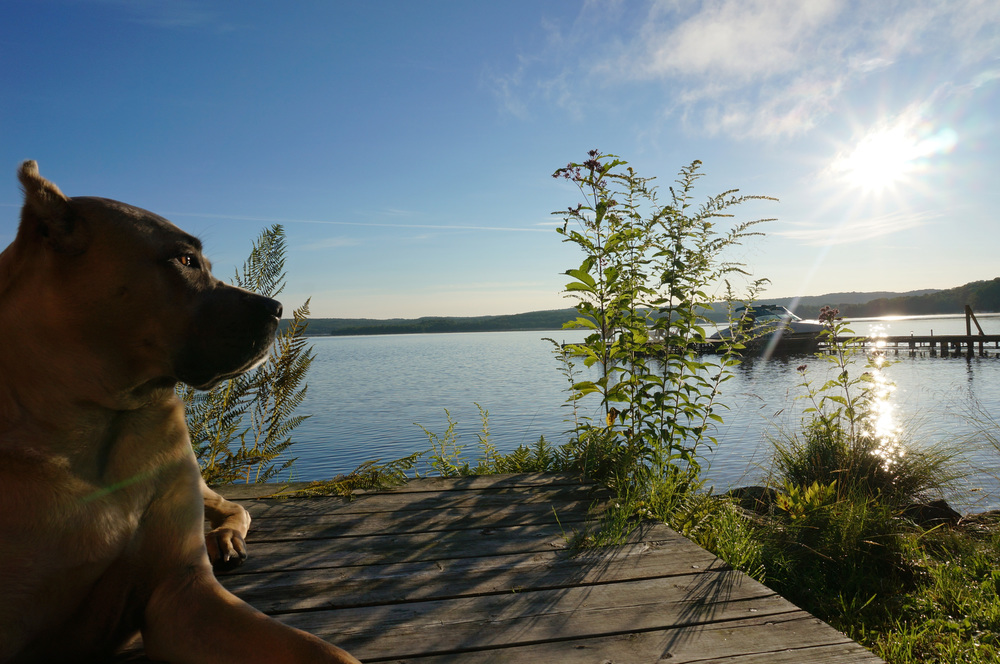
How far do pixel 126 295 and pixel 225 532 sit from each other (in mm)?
1210

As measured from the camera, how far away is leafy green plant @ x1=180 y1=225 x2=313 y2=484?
13.4 ft

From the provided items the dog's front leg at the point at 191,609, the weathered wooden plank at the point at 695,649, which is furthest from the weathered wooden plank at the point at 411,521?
the weathered wooden plank at the point at 695,649

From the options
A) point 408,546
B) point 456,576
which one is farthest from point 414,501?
point 456,576

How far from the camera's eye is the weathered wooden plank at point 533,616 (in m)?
1.78

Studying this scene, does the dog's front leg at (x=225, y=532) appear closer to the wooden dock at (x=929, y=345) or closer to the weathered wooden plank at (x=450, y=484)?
the weathered wooden plank at (x=450, y=484)

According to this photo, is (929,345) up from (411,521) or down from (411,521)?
down

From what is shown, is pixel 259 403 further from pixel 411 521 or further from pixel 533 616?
pixel 533 616

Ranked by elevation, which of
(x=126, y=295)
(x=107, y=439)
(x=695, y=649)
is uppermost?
(x=126, y=295)

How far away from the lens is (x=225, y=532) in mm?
2414

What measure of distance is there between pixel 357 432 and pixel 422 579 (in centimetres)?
1076

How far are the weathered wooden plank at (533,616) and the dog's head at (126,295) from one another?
0.92 meters

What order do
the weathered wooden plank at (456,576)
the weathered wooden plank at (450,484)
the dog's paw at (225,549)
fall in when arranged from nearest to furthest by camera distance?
the weathered wooden plank at (456,576), the dog's paw at (225,549), the weathered wooden plank at (450,484)

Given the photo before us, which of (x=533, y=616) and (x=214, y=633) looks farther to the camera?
(x=533, y=616)

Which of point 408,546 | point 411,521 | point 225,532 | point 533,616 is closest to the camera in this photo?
point 533,616
